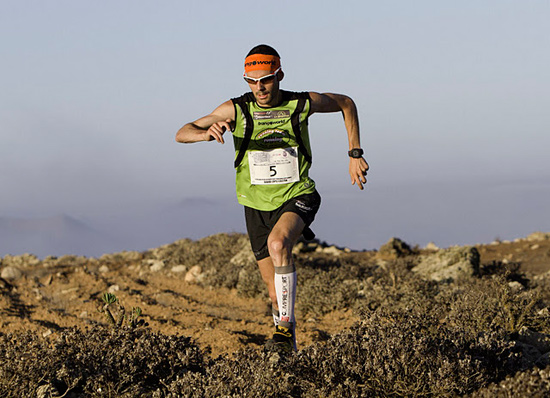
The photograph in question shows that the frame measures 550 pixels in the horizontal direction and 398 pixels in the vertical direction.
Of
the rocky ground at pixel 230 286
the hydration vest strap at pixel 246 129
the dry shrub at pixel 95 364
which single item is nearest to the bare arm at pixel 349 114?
the hydration vest strap at pixel 246 129

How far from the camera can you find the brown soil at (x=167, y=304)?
28.0ft

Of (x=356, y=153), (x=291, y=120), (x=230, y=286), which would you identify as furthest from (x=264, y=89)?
(x=230, y=286)

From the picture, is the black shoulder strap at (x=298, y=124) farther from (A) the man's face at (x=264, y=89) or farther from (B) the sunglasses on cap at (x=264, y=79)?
(B) the sunglasses on cap at (x=264, y=79)

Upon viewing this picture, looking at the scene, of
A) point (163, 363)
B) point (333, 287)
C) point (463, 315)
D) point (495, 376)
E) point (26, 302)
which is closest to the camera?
point (495, 376)

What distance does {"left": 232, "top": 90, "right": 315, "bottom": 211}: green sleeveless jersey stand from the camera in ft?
19.4

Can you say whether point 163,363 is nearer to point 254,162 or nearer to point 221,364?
point 221,364

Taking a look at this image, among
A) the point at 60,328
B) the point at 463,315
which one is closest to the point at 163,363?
the point at 463,315

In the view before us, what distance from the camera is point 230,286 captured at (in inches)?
492

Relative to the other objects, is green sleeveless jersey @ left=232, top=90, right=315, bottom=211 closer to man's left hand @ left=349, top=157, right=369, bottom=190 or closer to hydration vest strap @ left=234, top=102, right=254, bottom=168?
hydration vest strap @ left=234, top=102, right=254, bottom=168

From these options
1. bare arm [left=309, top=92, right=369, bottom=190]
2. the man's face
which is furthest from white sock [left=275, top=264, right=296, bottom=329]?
the man's face

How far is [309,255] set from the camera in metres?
14.8

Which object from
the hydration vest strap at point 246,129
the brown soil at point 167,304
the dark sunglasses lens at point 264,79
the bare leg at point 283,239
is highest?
the dark sunglasses lens at point 264,79

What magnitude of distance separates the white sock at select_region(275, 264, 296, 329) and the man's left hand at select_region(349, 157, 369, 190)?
1.03 m

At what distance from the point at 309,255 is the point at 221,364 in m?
10.1
